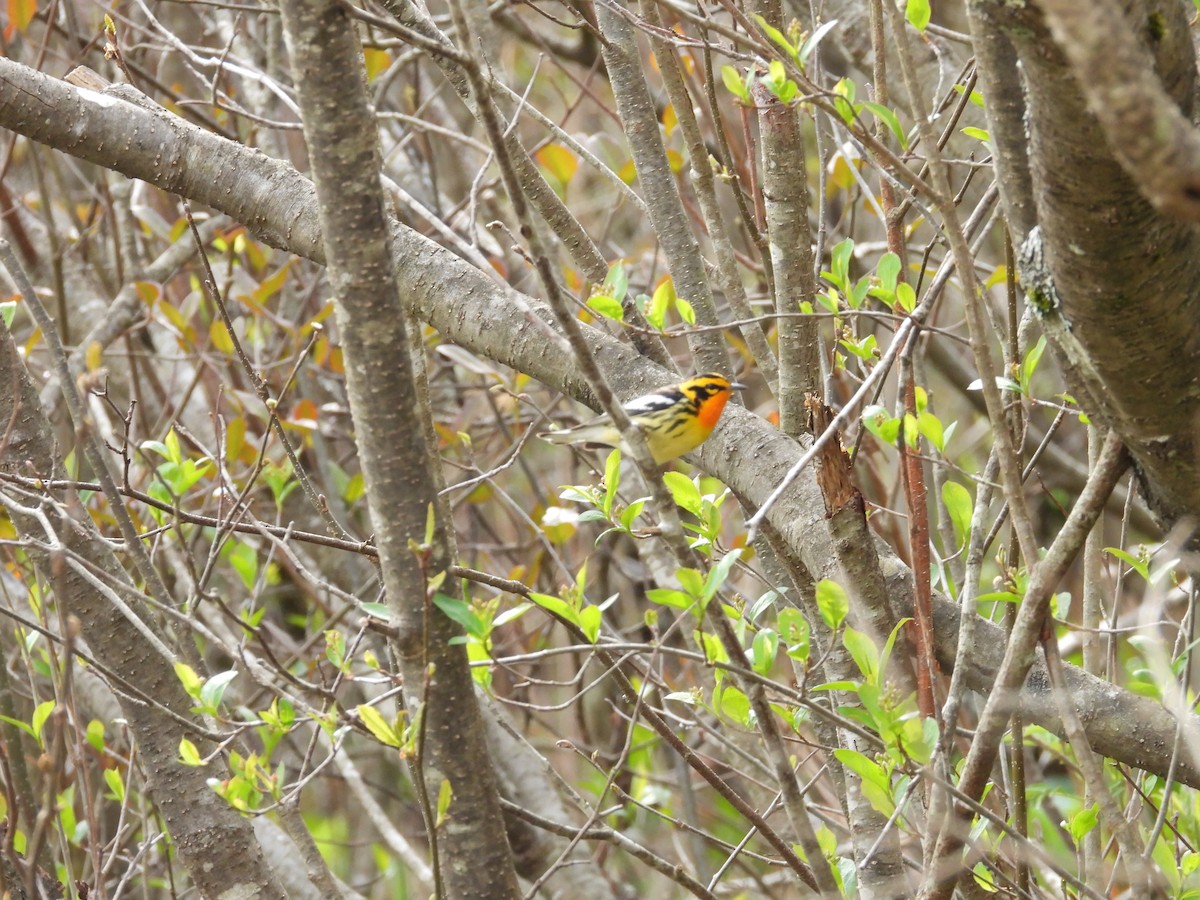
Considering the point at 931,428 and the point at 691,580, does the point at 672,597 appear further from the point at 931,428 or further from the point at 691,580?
the point at 931,428

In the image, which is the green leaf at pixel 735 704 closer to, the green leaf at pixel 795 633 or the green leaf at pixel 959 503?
the green leaf at pixel 795 633

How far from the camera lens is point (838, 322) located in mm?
2482

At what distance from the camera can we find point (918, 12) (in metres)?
2.18

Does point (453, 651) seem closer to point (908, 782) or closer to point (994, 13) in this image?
point (908, 782)

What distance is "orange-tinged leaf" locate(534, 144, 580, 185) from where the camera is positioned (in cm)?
537

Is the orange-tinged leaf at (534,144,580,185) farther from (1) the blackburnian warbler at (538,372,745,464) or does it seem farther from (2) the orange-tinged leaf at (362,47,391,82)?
(1) the blackburnian warbler at (538,372,745,464)

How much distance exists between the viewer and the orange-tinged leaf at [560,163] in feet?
17.6

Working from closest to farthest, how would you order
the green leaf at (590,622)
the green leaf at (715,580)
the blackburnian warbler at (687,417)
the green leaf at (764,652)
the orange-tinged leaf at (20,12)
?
the green leaf at (715,580), the green leaf at (590,622), the green leaf at (764,652), the blackburnian warbler at (687,417), the orange-tinged leaf at (20,12)

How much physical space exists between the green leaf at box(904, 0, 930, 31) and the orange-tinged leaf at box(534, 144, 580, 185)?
3.25 metres

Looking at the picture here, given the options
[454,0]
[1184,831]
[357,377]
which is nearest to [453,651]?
[357,377]

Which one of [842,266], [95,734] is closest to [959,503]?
[842,266]

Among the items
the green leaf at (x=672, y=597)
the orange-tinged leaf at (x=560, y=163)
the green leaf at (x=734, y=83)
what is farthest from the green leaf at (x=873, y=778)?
the orange-tinged leaf at (x=560, y=163)

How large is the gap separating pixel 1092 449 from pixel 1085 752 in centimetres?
109

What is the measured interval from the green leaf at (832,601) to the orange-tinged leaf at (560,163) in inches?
149
